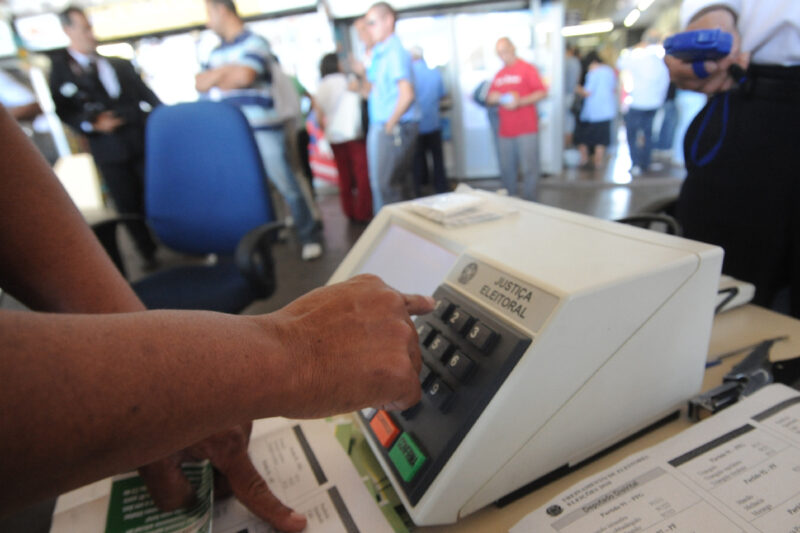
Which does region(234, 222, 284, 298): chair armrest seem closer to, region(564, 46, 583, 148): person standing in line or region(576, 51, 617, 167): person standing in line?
region(576, 51, 617, 167): person standing in line

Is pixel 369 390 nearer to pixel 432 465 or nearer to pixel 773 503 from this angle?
pixel 432 465

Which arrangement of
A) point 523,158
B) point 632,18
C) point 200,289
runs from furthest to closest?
point 632,18
point 523,158
point 200,289

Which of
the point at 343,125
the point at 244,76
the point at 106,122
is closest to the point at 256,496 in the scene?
the point at 244,76

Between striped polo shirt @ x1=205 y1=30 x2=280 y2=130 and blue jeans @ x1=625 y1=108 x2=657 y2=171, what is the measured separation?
11.9ft

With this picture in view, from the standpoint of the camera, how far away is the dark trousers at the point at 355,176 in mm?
3463

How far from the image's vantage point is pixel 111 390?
0.23 m

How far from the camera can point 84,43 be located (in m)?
2.29

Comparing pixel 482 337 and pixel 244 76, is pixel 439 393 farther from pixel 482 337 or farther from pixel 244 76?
pixel 244 76

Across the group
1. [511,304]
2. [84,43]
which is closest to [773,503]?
[511,304]

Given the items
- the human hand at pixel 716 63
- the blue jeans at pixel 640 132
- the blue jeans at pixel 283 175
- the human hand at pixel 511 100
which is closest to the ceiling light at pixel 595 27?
the blue jeans at pixel 640 132

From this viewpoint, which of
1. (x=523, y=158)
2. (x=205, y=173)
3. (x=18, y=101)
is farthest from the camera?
(x=523, y=158)

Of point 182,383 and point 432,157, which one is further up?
point 182,383

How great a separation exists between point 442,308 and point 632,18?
1045 cm

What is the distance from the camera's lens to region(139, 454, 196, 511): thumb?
1.33ft
